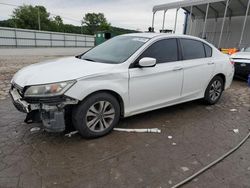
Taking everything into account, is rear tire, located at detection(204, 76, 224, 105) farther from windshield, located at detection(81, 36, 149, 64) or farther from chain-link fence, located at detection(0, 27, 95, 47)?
chain-link fence, located at detection(0, 27, 95, 47)

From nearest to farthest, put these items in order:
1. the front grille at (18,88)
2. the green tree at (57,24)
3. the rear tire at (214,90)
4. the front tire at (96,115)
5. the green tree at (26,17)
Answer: the front grille at (18,88) → the front tire at (96,115) → the rear tire at (214,90) → the green tree at (26,17) → the green tree at (57,24)

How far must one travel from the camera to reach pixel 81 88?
8.63ft

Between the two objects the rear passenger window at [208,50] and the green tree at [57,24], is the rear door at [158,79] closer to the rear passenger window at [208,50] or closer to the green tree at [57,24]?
the rear passenger window at [208,50]

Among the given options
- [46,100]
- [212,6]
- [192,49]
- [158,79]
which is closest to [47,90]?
[46,100]

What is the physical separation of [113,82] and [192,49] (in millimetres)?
2073

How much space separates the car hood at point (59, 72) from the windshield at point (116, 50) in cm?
28

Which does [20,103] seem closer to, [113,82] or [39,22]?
[113,82]

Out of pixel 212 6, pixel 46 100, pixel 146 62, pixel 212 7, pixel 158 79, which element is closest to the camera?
pixel 46 100

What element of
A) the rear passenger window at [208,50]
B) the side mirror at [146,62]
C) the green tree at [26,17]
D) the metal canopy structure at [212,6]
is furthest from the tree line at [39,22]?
the side mirror at [146,62]

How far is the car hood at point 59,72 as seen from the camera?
2600 millimetres

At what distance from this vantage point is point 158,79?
3.40 m

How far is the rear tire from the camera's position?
447cm

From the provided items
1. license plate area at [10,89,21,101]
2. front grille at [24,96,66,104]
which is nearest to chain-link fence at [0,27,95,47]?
license plate area at [10,89,21,101]

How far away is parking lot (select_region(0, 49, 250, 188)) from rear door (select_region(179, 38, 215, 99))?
2.18ft
